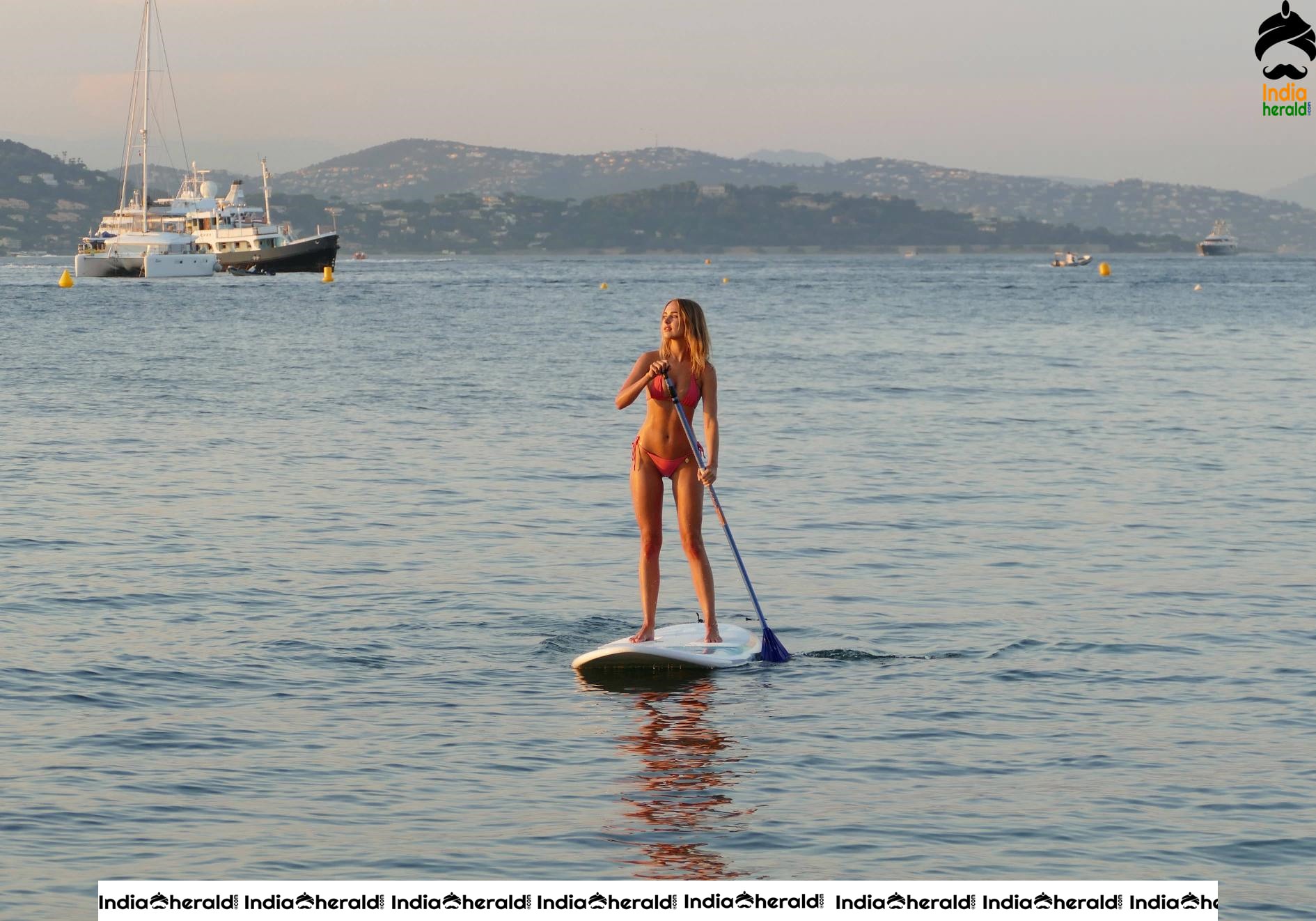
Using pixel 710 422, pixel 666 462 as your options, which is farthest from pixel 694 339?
pixel 666 462

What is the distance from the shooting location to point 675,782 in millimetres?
8750

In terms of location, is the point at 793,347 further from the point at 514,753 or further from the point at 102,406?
the point at 514,753

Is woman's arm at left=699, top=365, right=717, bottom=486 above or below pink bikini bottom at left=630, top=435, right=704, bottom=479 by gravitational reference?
above

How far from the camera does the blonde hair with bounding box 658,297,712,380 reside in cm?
1059

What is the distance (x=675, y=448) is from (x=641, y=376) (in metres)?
0.64

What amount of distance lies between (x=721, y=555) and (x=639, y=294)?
9891 cm

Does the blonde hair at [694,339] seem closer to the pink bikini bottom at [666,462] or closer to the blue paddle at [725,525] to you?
the blue paddle at [725,525]

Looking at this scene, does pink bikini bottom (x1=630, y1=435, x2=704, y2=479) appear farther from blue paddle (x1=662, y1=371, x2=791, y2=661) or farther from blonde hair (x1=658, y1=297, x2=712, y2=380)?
blonde hair (x1=658, y1=297, x2=712, y2=380)

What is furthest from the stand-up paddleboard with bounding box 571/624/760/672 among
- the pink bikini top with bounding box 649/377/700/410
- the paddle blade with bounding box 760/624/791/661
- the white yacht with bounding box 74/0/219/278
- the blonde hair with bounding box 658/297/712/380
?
the white yacht with bounding box 74/0/219/278

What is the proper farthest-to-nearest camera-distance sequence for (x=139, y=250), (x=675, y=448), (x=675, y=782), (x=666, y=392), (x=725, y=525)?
(x=139, y=250) < (x=725, y=525) < (x=675, y=448) < (x=666, y=392) < (x=675, y=782)

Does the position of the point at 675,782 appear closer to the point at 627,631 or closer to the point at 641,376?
the point at 641,376

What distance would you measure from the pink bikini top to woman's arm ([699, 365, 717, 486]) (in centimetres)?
5

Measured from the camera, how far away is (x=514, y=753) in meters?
9.16

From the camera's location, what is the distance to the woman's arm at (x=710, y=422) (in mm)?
10750
